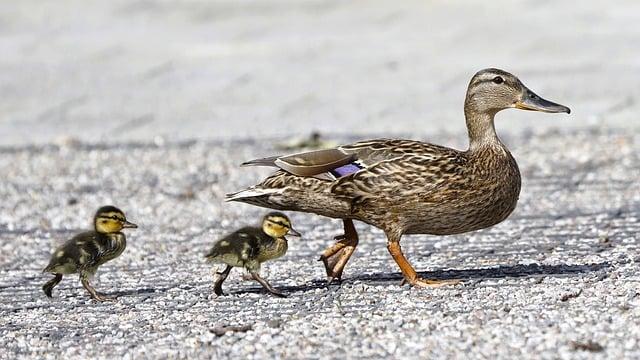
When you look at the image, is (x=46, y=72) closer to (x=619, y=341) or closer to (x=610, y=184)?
(x=610, y=184)

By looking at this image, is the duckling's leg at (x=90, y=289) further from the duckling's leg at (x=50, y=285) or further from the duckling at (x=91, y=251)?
the duckling's leg at (x=50, y=285)

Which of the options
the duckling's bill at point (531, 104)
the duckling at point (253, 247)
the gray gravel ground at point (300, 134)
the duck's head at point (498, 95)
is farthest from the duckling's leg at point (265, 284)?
the duckling's bill at point (531, 104)

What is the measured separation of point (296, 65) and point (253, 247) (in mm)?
8174

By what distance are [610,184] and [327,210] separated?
10.9ft

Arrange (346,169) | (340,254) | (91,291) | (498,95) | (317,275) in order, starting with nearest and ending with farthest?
(346,169), (91,291), (340,254), (498,95), (317,275)

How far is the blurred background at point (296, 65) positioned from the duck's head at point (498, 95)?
16.8ft

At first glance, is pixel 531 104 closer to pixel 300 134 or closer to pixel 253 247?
pixel 253 247

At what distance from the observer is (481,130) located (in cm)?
668

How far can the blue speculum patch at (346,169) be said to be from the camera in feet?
20.9

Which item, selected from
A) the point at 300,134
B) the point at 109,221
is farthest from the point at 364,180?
the point at 300,134

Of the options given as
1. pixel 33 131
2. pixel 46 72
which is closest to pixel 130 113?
pixel 33 131

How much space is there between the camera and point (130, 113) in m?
13.6

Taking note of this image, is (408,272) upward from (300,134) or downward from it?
upward

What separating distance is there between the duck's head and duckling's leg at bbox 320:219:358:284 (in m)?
0.76
